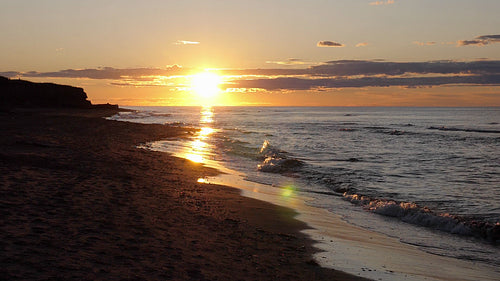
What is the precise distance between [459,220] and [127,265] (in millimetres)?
9522

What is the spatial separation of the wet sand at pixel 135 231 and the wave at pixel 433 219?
329 cm

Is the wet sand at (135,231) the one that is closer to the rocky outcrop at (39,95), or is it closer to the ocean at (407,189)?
the ocean at (407,189)

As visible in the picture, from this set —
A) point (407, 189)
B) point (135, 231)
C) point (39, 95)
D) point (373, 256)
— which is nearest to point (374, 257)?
point (373, 256)

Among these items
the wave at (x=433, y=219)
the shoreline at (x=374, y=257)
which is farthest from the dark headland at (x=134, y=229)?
the wave at (x=433, y=219)

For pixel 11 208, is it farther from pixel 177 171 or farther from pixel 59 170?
pixel 177 171

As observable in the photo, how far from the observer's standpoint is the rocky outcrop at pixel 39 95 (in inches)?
3418

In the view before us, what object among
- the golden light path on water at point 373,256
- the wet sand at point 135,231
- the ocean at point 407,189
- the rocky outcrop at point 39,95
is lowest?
the ocean at point 407,189

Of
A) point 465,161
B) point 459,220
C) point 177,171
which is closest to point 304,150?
point 465,161

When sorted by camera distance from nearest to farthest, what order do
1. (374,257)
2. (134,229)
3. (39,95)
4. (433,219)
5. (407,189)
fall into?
(134,229), (374,257), (433,219), (407,189), (39,95)

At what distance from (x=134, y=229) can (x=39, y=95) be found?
102539 millimetres

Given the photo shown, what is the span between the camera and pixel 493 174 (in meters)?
20.9

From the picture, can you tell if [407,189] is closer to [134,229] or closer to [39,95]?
[134,229]

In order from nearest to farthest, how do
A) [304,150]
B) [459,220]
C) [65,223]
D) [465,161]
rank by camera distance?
1. [65,223]
2. [459,220]
3. [465,161]
4. [304,150]

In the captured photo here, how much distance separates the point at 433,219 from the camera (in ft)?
39.1
